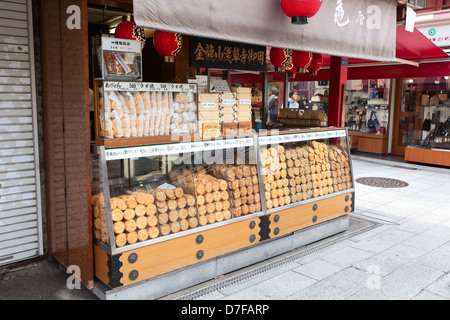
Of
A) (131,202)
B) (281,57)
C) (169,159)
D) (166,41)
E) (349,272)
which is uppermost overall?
(281,57)

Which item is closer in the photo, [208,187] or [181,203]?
[181,203]

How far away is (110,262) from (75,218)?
31.3 inches

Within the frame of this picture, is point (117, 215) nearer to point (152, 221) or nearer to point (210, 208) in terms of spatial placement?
point (152, 221)

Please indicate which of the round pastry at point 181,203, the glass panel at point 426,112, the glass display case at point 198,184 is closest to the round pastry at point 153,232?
the glass display case at point 198,184

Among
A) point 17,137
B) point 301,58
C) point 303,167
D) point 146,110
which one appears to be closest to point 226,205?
point 146,110

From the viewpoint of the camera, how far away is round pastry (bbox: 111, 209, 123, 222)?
362 cm

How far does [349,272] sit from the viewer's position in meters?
4.65

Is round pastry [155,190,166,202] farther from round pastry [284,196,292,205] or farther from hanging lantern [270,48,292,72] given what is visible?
hanging lantern [270,48,292,72]

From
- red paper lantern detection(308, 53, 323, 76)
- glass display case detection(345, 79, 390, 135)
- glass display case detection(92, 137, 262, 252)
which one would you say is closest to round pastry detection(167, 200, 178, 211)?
glass display case detection(92, 137, 262, 252)

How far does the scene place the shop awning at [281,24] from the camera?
312 centimetres

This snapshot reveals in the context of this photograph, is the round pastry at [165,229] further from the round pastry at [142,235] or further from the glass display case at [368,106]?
the glass display case at [368,106]

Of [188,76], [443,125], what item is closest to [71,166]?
[188,76]

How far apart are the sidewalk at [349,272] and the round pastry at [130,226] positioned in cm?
88

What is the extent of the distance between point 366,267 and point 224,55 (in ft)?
13.0
